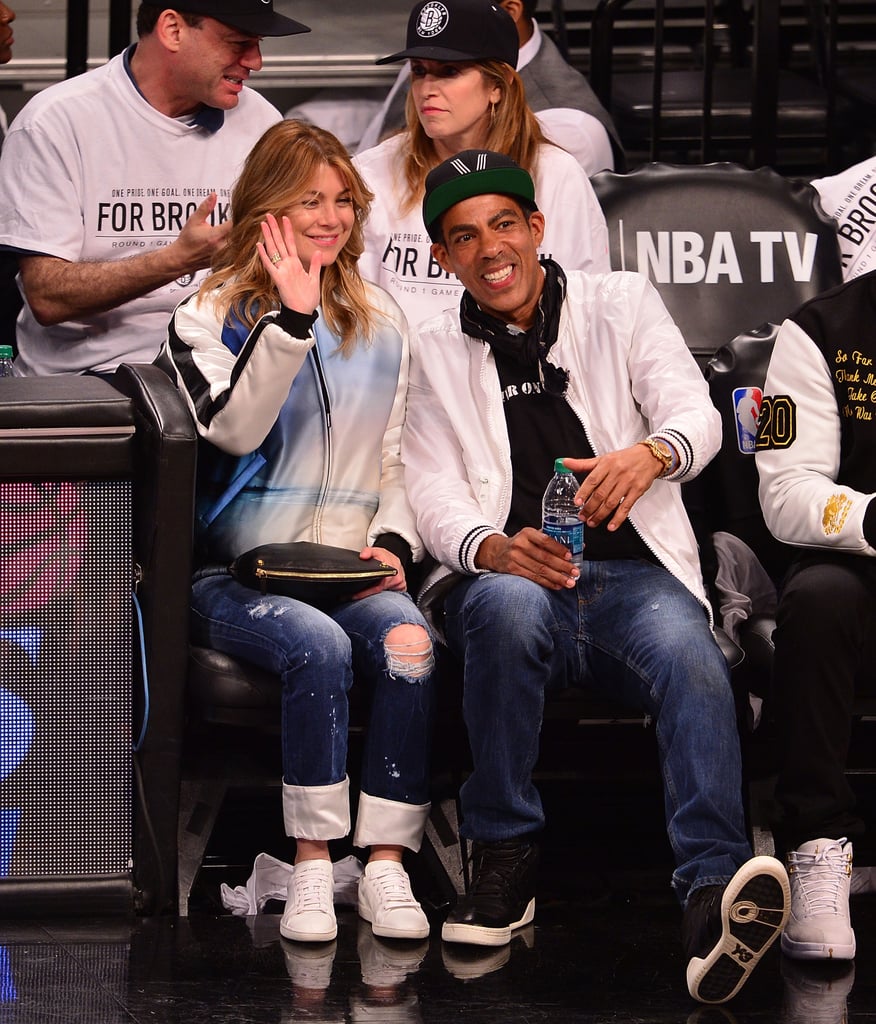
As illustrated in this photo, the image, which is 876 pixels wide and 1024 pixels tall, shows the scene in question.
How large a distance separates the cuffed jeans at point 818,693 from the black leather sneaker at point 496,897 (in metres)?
0.44

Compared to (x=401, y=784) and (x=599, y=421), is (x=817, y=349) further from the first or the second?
(x=401, y=784)

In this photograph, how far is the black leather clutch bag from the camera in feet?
9.32

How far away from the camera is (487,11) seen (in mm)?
3660

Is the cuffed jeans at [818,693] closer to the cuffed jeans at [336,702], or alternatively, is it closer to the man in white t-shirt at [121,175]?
the cuffed jeans at [336,702]

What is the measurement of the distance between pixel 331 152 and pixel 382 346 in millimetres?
392

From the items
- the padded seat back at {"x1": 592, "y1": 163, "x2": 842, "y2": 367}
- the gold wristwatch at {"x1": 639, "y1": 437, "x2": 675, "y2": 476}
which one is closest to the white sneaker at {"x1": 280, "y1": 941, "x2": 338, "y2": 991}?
the gold wristwatch at {"x1": 639, "y1": 437, "x2": 675, "y2": 476}

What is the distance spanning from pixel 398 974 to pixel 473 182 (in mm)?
1444

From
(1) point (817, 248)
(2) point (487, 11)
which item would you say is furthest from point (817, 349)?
(2) point (487, 11)

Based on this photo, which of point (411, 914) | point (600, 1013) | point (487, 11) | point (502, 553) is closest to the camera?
point (600, 1013)

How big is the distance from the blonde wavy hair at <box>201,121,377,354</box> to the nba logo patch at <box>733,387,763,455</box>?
0.79m

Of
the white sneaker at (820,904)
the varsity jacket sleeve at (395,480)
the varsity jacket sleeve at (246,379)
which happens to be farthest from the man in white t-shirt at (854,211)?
the white sneaker at (820,904)

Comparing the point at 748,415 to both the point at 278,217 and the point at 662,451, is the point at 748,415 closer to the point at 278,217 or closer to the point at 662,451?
the point at 662,451

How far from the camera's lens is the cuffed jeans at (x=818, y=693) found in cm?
263

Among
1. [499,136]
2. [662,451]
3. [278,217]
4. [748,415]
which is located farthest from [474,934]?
[499,136]
